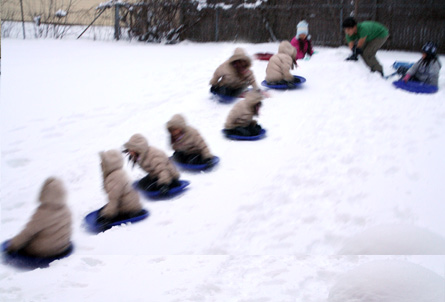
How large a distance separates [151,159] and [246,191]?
2.27 feet

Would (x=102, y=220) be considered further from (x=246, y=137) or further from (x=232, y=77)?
(x=232, y=77)

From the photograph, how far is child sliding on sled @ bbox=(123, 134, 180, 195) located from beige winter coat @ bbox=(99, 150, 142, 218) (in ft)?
0.98

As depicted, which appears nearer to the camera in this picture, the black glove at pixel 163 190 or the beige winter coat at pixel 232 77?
the black glove at pixel 163 190

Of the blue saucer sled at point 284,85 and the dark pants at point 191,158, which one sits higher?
the blue saucer sled at point 284,85

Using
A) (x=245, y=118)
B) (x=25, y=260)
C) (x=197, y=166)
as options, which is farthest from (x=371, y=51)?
(x=25, y=260)

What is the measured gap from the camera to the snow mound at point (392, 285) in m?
1.48

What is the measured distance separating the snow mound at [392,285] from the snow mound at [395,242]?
1.04 feet

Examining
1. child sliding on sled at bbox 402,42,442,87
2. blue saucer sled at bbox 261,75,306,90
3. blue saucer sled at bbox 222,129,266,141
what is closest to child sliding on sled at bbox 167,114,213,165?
blue saucer sled at bbox 222,129,266,141

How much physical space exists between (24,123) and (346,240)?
319 cm

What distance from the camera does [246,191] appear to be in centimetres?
297

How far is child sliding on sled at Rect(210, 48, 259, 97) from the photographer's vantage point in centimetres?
509

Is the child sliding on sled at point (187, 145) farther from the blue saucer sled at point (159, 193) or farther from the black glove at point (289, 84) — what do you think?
the black glove at point (289, 84)

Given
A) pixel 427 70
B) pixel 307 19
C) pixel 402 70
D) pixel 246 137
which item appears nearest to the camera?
pixel 246 137

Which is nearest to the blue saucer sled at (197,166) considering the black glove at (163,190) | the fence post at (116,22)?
the black glove at (163,190)
